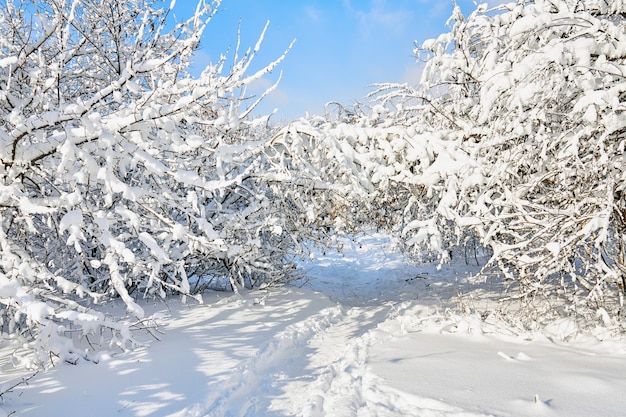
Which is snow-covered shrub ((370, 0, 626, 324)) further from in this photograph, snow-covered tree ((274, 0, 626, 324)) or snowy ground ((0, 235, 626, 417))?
snowy ground ((0, 235, 626, 417))

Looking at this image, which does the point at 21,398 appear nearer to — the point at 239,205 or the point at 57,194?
the point at 57,194

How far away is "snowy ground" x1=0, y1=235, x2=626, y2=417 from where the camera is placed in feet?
11.2

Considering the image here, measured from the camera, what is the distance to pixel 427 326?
6.62 meters

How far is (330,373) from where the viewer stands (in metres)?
4.64

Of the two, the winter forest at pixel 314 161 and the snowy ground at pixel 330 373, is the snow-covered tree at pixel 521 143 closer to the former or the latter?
the winter forest at pixel 314 161

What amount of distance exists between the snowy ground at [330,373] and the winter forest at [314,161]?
384 millimetres

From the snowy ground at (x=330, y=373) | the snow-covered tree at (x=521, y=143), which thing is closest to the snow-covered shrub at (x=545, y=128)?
the snow-covered tree at (x=521, y=143)

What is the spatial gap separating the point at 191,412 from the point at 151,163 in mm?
2133

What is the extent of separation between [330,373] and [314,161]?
376cm

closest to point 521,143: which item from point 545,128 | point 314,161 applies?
point 545,128

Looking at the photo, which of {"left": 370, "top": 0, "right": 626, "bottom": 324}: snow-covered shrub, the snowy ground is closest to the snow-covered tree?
{"left": 370, "top": 0, "right": 626, "bottom": 324}: snow-covered shrub

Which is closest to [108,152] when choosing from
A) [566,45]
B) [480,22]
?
[566,45]

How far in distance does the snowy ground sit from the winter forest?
38cm

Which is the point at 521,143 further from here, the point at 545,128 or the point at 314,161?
the point at 314,161
